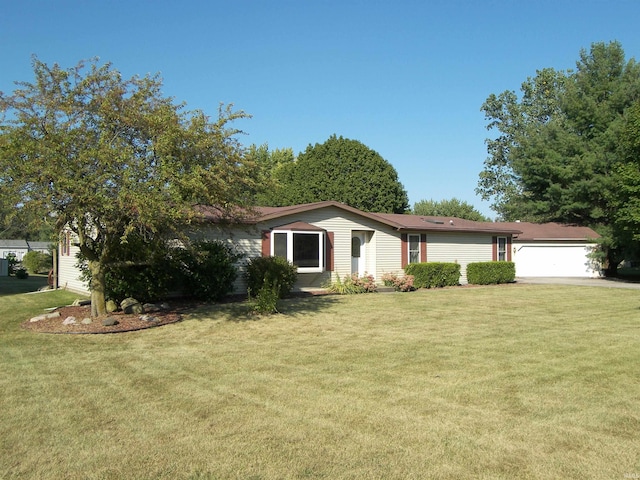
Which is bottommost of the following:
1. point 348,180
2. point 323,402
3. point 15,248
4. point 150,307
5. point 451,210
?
point 323,402

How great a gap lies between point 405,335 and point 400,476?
6.03 meters

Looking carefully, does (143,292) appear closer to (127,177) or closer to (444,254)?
(127,177)

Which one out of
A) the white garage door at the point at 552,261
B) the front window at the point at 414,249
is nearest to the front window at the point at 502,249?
the white garage door at the point at 552,261

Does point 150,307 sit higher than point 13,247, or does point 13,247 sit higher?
point 13,247

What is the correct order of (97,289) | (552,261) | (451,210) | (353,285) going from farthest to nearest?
1. (451,210)
2. (552,261)
3. (353,285)
4. (97,289)

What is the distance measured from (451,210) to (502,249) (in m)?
25.5

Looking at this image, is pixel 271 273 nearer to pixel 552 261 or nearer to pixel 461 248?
pixel 461 248

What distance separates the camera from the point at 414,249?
2108 centimetres

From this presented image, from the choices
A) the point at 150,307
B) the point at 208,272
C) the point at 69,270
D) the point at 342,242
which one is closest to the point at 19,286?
the point at 69,270

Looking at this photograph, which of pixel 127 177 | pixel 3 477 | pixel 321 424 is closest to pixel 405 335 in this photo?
pixel 321 424

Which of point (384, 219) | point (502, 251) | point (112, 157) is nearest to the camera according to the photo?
point (112, 157)

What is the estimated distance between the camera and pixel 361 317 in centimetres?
1208

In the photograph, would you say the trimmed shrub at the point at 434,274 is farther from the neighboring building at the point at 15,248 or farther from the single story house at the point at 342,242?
the neighboring building at the point at 15,248

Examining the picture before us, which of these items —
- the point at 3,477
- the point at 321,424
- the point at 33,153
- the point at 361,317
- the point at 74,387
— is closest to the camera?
the point at 3,477
